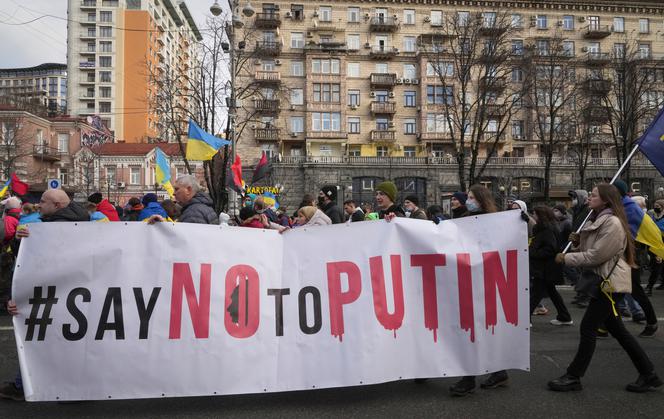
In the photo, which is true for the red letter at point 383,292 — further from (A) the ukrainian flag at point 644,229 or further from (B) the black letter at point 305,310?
(A) the ukrainian flag at point 644,229

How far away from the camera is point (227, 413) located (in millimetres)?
4070

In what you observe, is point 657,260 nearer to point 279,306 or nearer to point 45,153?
point 279,306

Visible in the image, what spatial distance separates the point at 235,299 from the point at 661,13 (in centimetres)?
6390

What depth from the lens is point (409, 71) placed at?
166ft

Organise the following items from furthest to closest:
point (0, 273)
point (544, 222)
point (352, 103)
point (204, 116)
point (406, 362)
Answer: point (352, 103) → point (204, 116) → point (0, 273) → point (544, 222) → point (406, 362)

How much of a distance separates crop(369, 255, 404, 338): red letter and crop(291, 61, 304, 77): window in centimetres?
4672

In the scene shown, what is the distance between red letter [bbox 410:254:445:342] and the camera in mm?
4406

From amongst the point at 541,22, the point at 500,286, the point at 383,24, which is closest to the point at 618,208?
the point at 500,286

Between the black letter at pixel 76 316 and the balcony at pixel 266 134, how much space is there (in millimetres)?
44121

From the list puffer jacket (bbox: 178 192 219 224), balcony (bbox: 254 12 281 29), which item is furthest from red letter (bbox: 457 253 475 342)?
balcony (bbox: 254 12 281 29)

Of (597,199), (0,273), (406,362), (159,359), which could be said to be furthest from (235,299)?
(0,273)

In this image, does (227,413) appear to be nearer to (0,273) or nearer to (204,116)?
(0,273)

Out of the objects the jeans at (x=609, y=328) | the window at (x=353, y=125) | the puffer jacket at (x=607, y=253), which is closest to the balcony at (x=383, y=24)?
the window at (x=353, y=125)

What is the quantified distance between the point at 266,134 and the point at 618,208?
4455 centimetres
